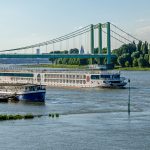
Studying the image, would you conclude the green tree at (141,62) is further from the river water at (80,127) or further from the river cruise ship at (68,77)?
the river water at (80,127)

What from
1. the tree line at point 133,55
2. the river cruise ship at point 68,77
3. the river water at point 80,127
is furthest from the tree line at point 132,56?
the river water at point 80,127

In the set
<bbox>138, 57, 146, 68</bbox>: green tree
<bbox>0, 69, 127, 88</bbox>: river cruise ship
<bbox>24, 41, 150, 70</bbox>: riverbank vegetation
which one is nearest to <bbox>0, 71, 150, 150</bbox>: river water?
<bbox>0, 69, 127, 88</bbox>: river cruise ship

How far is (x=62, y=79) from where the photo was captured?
68.2 m

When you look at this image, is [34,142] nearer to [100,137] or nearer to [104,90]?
[100,137]

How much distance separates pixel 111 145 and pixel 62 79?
41.9m

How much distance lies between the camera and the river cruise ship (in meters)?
63.8

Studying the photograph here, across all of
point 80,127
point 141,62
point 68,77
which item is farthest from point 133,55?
point 80,127

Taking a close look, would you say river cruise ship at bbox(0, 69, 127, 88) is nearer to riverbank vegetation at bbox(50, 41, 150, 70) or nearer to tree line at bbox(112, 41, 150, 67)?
riverbank vegetation at bbox(50, 41, 150, 70)

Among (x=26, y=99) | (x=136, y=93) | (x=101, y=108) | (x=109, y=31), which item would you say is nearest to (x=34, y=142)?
(x=101, y=108)

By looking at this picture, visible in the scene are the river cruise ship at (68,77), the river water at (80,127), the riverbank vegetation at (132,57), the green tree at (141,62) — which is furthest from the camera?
the riverbank vegetation at (132,57)

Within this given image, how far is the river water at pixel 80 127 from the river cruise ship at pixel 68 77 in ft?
54.7

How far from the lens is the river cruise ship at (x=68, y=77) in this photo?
63844 mm

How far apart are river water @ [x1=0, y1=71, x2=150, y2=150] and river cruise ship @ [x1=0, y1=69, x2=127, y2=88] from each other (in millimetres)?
16681

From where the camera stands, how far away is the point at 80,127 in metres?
31.5
